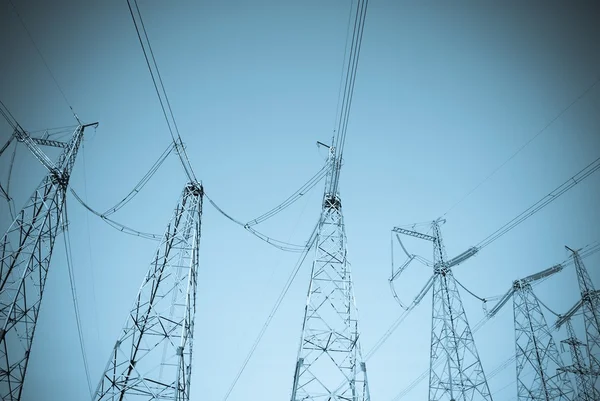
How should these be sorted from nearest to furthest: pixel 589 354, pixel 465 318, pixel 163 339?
pixel 163 339
pixel 465 318
pixel 589 354

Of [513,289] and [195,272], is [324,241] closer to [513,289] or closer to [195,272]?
[195,272]

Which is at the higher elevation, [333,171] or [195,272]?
[333,171]

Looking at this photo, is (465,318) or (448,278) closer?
(465,318)

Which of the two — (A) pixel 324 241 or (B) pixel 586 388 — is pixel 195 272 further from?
(B) pixel 586 388

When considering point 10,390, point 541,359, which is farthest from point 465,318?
point 10,390

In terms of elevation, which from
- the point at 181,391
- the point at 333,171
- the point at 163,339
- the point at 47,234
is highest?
the point at 333,171

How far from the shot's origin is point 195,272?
14.3m

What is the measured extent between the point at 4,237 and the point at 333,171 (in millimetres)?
16122

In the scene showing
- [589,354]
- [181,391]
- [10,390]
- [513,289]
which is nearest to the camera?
[181,391]

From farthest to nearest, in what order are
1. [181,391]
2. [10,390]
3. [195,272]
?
[195,272] → [10,390] → [181,391]

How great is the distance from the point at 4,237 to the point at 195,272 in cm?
939

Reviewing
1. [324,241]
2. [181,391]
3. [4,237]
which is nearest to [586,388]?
[324,241]

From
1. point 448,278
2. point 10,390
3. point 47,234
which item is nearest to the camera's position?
point 10,390

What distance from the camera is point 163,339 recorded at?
12.3 m
